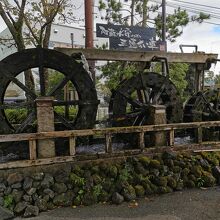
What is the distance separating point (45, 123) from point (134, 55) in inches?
122

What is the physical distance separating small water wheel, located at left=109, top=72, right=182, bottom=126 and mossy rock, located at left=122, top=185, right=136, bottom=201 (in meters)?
2.27

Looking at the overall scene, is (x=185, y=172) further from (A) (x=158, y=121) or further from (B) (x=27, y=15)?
(B) (x=27, y=15)

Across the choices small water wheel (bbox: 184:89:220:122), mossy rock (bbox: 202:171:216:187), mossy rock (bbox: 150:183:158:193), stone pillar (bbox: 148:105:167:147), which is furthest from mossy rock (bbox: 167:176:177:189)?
small water wheel (bbox: 184:89:220:122)

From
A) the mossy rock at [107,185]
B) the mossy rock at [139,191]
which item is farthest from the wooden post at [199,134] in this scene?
the mossy rock at [107,185]

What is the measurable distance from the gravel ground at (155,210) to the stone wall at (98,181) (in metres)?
0.18

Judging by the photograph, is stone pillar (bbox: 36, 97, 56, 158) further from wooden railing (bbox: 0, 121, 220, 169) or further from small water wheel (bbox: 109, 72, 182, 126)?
small water wheel (bbox: 109, 72, 182, 126)

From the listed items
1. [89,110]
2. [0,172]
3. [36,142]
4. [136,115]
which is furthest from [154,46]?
[0,172]

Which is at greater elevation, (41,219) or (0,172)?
(0,172)

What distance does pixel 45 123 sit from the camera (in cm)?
612

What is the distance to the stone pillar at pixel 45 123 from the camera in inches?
240

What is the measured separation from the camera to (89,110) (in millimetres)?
7426

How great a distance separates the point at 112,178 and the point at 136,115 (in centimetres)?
221

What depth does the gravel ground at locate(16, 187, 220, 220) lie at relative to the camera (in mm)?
5145

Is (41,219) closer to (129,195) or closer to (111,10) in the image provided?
(129,195)
